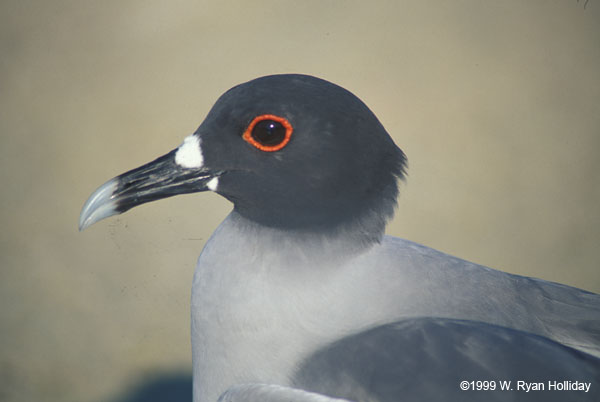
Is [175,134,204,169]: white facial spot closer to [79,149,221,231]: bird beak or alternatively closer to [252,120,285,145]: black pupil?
[79,149,221,231]: bird beak

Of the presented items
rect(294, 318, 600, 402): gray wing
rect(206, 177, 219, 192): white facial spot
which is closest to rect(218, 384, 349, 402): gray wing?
rect(294, 318, 600, 402): gray wing

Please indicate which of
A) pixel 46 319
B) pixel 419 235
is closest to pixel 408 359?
pixel 419 235

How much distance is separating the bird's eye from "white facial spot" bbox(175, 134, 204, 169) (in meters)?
0.10

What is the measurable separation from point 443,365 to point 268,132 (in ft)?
1.70

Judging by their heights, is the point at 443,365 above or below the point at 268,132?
below

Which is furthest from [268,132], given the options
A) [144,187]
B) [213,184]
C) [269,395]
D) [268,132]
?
[269,395]

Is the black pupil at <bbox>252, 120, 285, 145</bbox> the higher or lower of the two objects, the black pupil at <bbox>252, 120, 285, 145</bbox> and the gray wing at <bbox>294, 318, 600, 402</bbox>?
the higher

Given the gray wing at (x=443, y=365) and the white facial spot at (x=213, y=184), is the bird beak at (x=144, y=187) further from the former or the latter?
the gray wing at (x=443, y=365)

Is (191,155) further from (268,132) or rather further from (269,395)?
(269,395)

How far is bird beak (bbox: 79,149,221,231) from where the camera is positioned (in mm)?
1095

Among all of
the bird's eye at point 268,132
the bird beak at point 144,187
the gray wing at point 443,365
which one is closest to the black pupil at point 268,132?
the bird's eye at point 268,132

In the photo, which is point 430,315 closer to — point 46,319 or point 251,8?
point 46,319

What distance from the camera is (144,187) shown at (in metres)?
1.10

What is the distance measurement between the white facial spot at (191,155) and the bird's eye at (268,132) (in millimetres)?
102
